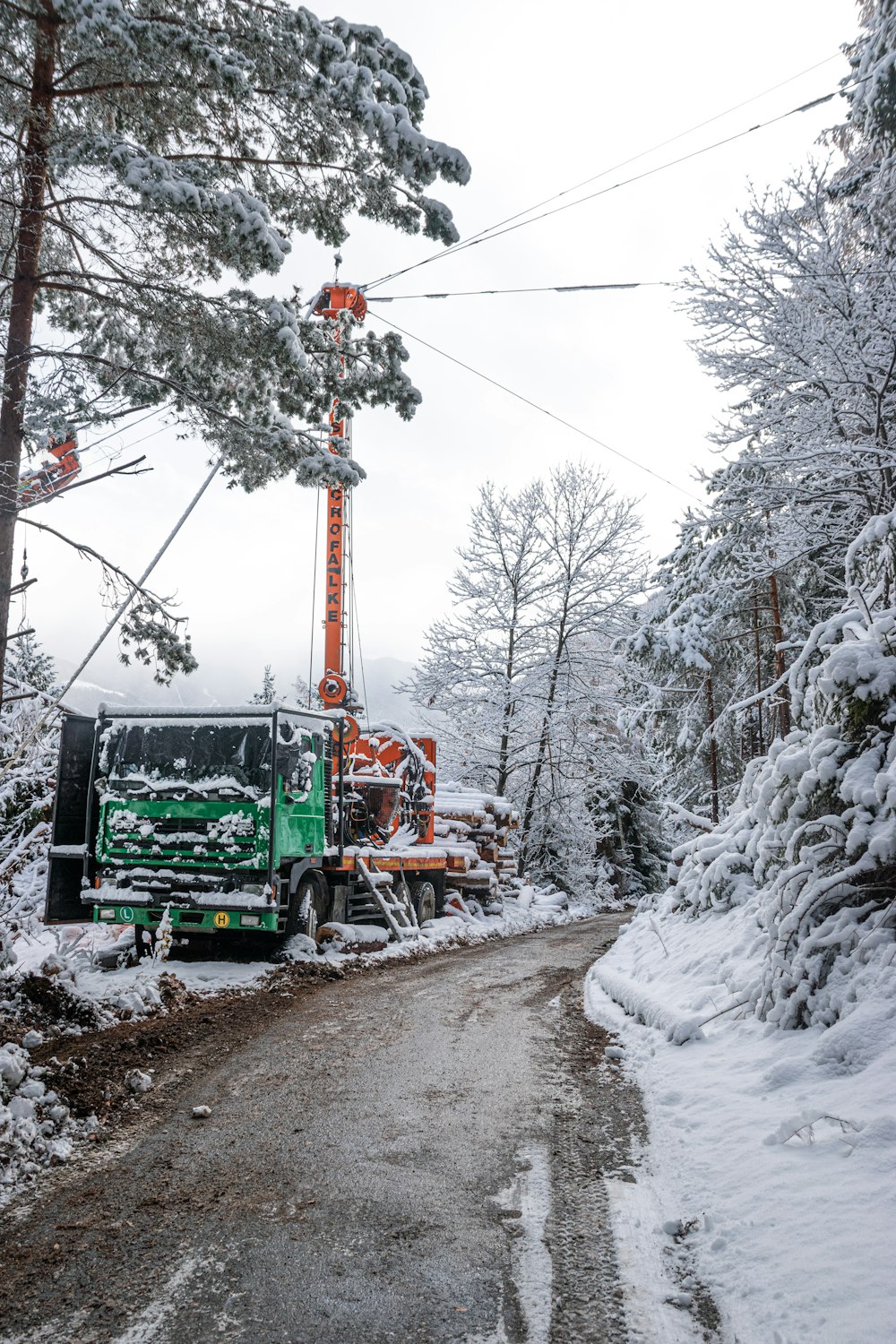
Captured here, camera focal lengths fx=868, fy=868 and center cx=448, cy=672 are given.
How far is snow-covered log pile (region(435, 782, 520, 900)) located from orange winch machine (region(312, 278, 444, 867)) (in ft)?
3.96

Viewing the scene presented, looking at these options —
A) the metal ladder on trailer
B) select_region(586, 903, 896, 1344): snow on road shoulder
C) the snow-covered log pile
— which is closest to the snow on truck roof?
the metal ladder on trailer

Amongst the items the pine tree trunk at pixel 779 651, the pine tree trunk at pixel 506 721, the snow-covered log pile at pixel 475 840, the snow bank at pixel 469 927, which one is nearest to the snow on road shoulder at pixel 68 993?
the snow bank at pixel 469 927

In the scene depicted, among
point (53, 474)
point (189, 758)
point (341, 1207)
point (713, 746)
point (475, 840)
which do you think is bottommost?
point (341, 1207)

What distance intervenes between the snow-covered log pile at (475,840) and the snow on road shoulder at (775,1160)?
11.7 meters

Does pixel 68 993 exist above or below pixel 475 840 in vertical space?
below

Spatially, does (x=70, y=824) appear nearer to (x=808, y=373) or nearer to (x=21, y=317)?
(x=21, y=317)

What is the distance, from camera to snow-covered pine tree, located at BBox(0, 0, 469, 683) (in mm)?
6574

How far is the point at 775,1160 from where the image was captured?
3975mm

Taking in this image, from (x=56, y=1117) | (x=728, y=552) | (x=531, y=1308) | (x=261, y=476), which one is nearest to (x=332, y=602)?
(x=728, y=552)

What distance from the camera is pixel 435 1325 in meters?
2.96

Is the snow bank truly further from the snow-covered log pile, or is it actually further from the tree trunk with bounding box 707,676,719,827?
the tree trunk with bounding box 707,676,719,827

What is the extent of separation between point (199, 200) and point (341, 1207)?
664 centimetres

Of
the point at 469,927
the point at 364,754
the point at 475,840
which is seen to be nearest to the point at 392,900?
the point at 364,754

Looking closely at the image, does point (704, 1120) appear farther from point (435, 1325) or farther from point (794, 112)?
point (794, 112)
